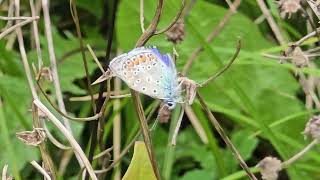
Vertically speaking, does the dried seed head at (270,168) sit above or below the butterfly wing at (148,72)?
below

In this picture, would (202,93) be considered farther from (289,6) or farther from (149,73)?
(149,73)

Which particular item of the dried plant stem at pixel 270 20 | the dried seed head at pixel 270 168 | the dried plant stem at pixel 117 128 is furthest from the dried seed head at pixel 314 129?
the dried plant stem at pixel 117 128

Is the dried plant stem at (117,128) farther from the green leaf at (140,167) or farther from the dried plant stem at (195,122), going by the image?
the green leaf at (140,167)

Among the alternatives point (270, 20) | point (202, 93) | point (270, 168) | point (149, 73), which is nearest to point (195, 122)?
point (202, 93)

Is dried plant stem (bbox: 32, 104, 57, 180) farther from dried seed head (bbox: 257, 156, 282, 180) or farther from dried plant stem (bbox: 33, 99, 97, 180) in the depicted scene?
dried seed head (bbox: 257, 156, 282, 180)

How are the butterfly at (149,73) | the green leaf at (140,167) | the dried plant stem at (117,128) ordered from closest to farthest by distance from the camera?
the butterfly at (149,73), the green leaf at (140,167), the dried plant stem at (117,128)

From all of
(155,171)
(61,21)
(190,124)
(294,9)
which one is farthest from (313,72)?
(61,21)

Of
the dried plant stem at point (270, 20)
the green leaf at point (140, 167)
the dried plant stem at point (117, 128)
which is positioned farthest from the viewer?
the dried plant stem at point (117, 128)
